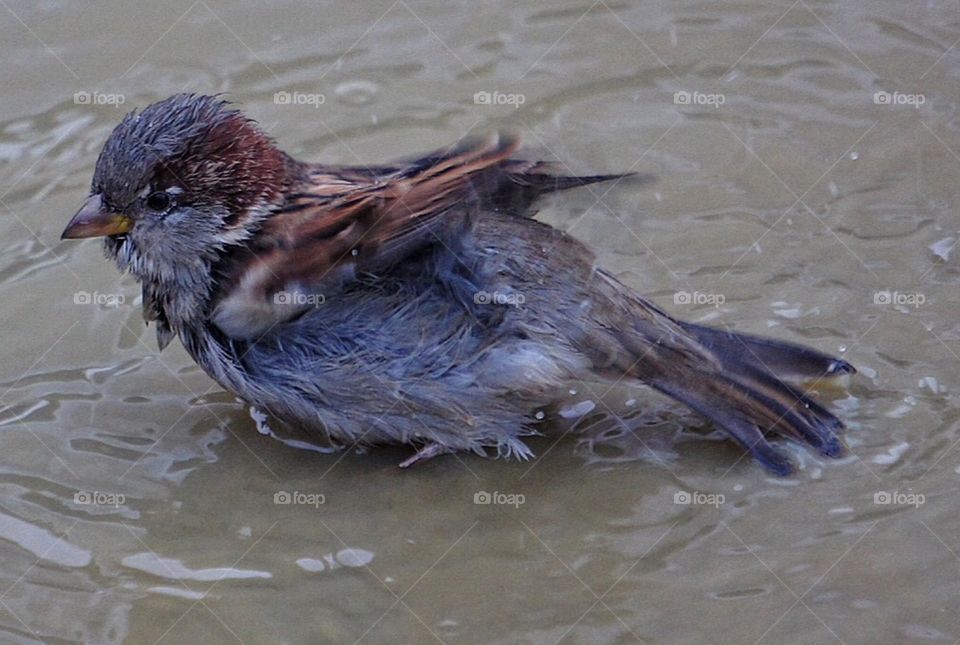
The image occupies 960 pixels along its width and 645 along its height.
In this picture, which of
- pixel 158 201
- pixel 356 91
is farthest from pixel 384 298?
pixel 356 91

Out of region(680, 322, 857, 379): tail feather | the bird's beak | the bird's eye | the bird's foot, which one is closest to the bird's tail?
region(680, 322, 857, 379): tail feather

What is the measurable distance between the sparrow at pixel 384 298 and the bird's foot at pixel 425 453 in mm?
46

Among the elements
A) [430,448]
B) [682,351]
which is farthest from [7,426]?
[682,351]

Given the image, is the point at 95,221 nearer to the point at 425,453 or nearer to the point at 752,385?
the point at 425,453

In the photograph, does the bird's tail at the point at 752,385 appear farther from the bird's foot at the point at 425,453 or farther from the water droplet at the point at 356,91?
the water droplet at the point at 356,91

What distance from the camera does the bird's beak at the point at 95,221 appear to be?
468 cm

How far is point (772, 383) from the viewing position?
480 cm

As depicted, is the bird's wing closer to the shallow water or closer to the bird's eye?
the bird's eye

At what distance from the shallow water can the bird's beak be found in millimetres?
766

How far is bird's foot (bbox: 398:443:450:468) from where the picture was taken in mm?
4848

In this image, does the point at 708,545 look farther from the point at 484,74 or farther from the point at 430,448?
the point at 484,74

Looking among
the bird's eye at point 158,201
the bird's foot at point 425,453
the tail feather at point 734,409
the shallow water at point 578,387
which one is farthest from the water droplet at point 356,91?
the tail feather at point 734,409

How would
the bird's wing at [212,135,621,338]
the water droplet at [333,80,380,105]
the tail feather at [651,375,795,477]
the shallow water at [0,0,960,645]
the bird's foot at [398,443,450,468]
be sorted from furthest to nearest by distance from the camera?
the water droplet at [333,80,380,105]
the bird's foot at [398,443,450,468]
the tail feather at [651,375,795,477]
the bird's wing at [212,135,621,338]
the shallow water at [0,0,960,645]

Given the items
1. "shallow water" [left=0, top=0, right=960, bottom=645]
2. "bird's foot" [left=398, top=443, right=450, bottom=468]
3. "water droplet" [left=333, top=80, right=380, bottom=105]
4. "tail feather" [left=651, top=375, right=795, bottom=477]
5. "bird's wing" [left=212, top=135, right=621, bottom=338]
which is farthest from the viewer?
"water droplet" [left=333, top=80, right=380, bottom=105]
